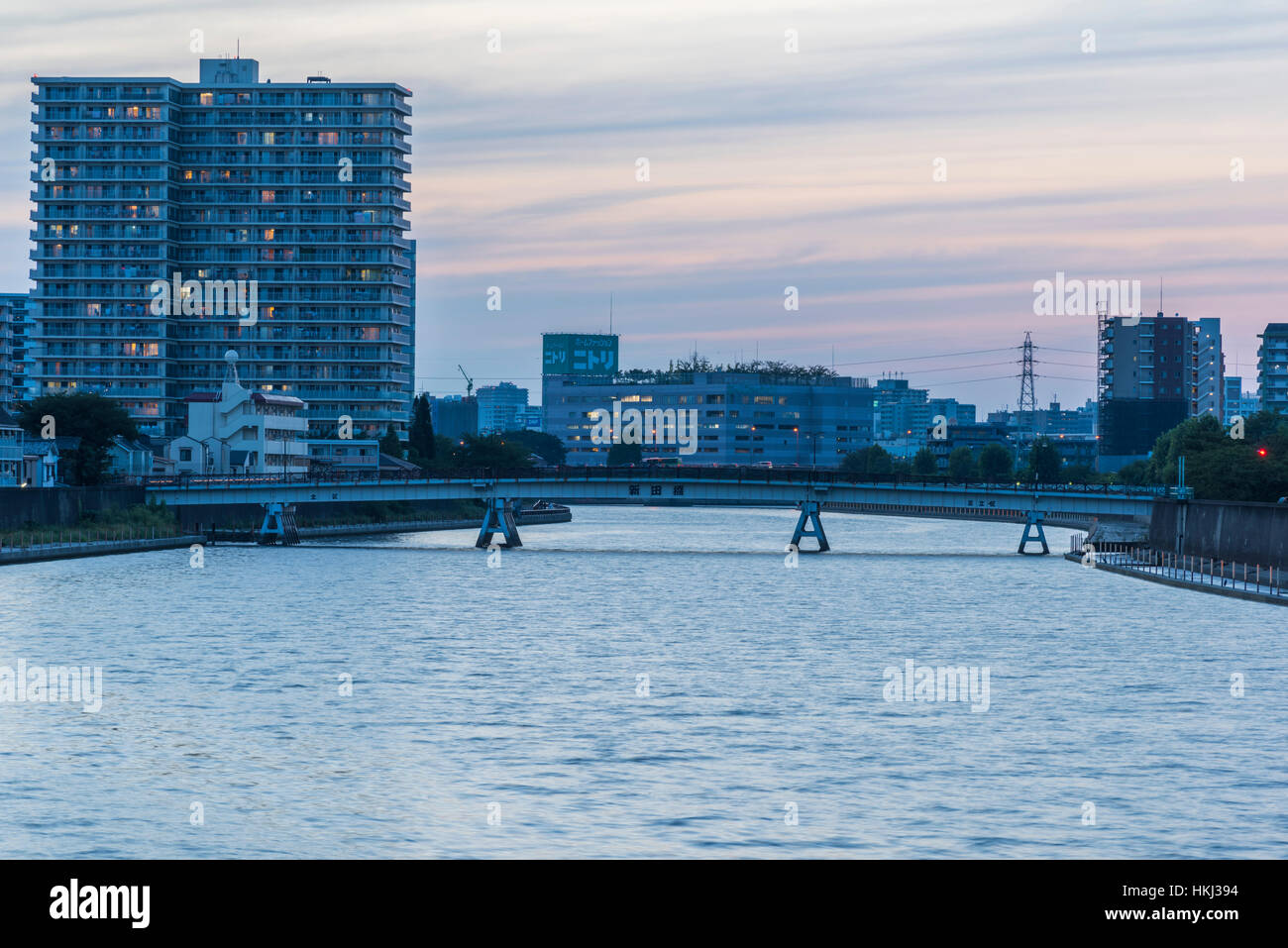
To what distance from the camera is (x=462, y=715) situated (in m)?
48.8

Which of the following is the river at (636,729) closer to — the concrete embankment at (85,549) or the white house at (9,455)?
the concrete embankment at (85,549)

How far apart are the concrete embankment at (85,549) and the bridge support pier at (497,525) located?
26429mm

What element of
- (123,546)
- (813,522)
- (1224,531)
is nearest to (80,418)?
(123,546)

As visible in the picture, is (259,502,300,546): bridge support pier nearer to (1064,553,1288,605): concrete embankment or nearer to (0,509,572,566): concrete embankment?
(0,509,572,566): concrete embankment

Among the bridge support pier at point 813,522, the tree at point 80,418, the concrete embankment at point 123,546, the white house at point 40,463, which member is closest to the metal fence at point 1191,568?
the bridge support pier at point 813,522

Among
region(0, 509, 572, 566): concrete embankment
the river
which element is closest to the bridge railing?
region(0, 509, 572, 566): concrete embankment

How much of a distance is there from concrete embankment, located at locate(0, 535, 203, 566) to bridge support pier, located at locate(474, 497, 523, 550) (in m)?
26.4

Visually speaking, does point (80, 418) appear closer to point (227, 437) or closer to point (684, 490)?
point (227, 437)

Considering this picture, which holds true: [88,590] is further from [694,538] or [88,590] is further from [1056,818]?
[694,538]

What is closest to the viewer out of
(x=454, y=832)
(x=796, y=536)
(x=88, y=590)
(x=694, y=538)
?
(x=454, y=832)

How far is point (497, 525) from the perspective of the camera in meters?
161

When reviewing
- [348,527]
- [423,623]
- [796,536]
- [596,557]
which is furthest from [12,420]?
[423,623]

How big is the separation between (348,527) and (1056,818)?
149 m
